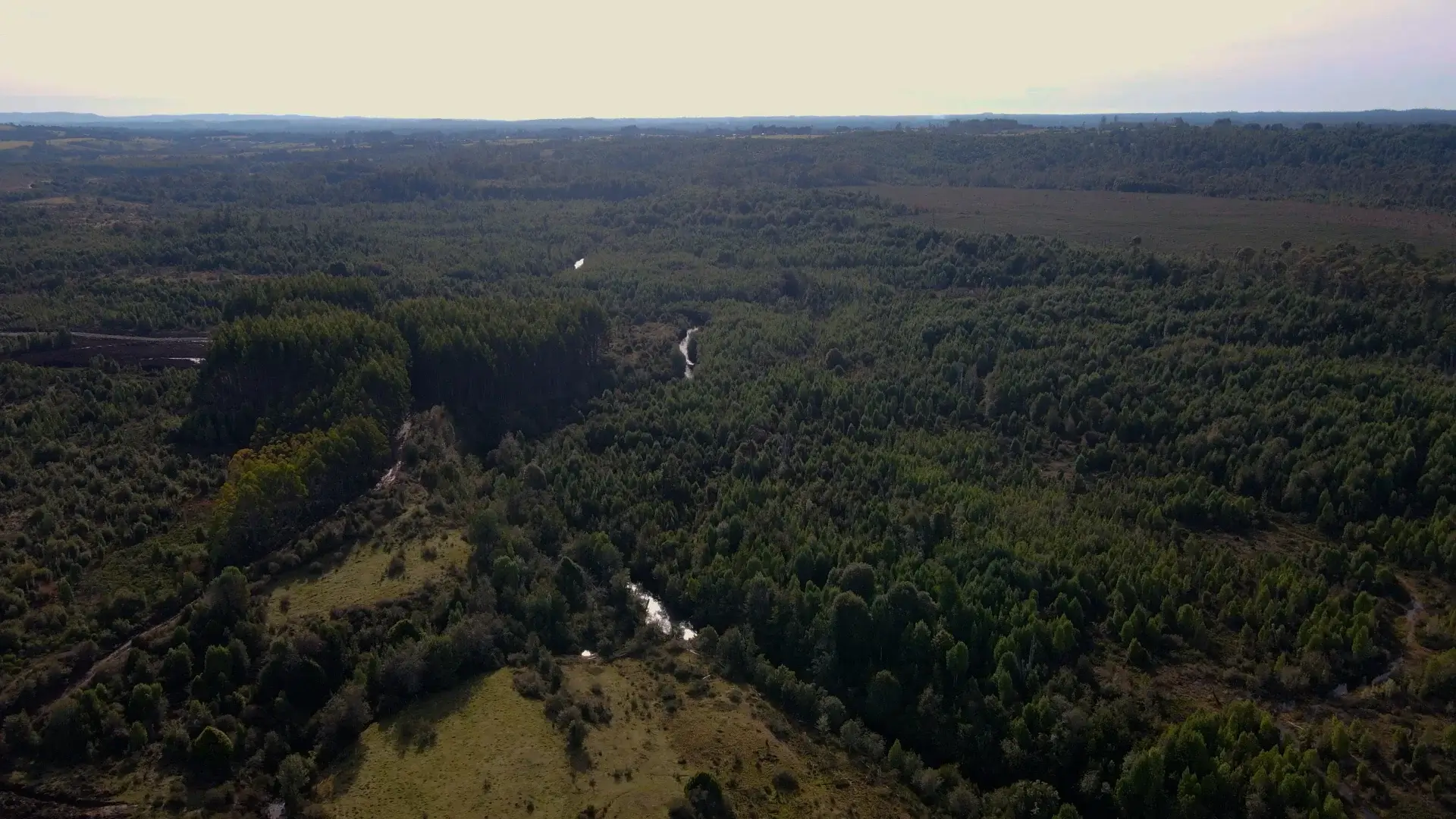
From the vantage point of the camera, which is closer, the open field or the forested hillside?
the open field

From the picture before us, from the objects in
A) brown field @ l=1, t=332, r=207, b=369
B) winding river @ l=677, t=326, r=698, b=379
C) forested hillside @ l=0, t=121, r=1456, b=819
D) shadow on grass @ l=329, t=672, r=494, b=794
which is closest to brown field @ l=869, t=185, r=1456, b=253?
forested hillside @ l=0, t=121, r=1456, b=819

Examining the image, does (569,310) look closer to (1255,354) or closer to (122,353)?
(122,353)

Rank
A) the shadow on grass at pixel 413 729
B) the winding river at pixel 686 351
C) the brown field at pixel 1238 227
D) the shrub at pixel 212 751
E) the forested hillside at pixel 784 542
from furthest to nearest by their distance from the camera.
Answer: the brown field at pixel 1238 227 < the winding river at pixel 686 351 < the forested hillside at pixel 784 542 < the shadow on grass at pixel 413 729 < the shrub at pixel 212 751

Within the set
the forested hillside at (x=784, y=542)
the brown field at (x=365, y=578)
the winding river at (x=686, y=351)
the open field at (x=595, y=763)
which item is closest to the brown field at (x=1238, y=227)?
the forested hillside at (x=784, y=542)

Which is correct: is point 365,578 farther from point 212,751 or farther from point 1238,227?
point 1238,227

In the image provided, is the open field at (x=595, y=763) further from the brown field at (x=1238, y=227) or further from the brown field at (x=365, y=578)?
the brown field at (x=1238, y=227)

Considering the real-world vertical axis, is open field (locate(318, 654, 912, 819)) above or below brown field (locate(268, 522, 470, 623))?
below

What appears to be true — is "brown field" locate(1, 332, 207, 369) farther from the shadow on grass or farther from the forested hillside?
the shadow on grass
